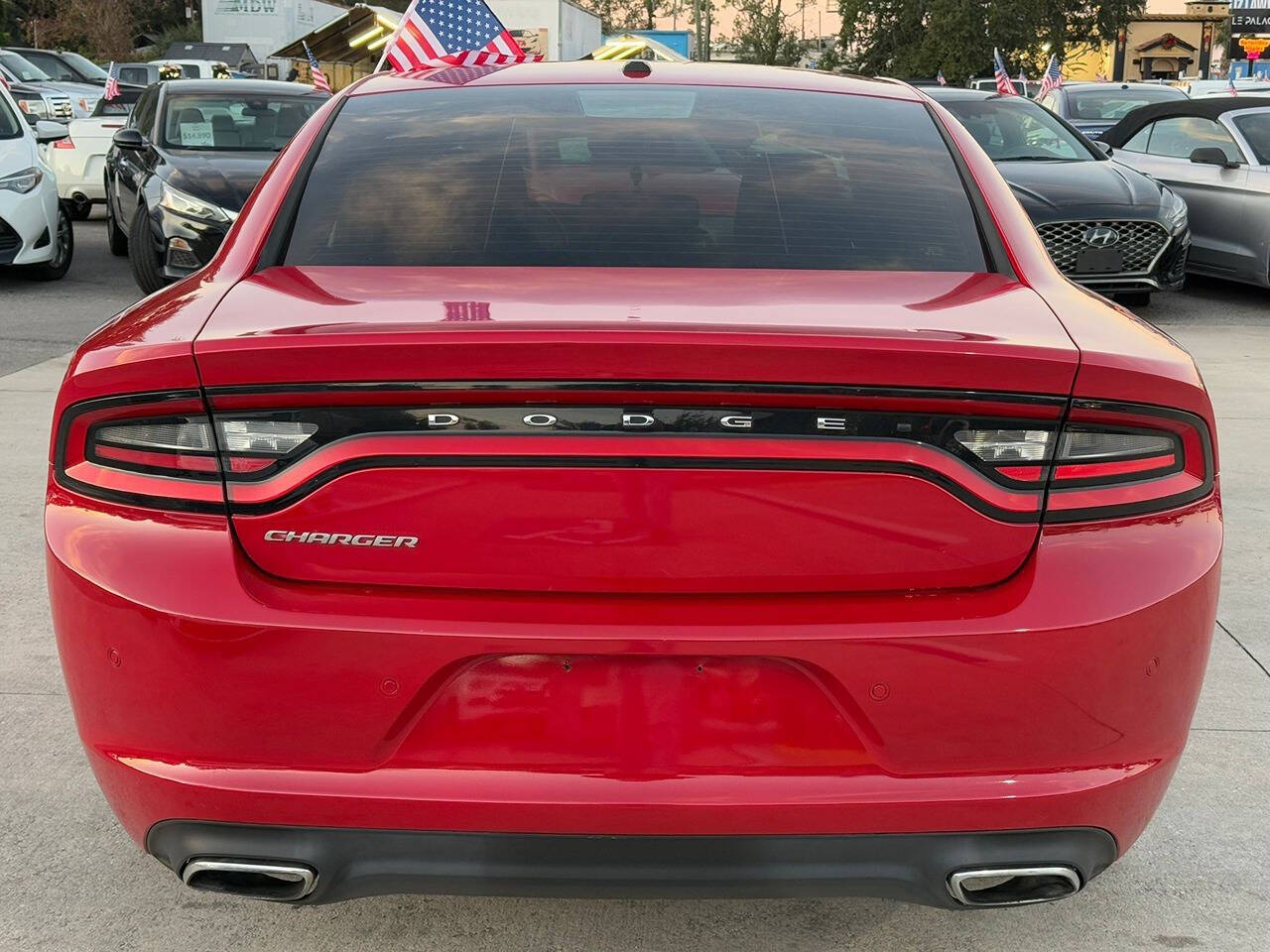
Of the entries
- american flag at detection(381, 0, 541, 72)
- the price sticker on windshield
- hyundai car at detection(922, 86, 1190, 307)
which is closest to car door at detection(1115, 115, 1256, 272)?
hyundai car at detection(922, 86, 1190, 307)

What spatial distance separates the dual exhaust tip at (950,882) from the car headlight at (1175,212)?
9187 millimetres

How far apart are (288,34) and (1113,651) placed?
46.6 metres

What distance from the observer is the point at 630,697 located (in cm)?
217

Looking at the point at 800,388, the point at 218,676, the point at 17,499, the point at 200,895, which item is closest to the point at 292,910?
A: the point at 200,895

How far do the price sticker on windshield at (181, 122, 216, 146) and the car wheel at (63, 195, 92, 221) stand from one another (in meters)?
5.39

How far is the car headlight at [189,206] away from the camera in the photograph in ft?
33.2

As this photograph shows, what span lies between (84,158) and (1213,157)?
11440 millimetres

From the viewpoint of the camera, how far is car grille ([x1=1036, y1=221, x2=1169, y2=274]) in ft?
34.0

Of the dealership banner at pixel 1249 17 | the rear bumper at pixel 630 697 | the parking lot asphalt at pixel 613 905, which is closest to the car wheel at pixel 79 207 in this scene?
the parking lot asphalt at pixel 613 905

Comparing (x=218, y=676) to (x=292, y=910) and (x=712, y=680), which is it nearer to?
(x=712, y=680)

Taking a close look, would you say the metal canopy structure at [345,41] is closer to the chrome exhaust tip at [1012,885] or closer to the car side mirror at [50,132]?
the car side mirror at [50,132]

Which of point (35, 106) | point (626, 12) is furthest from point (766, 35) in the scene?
point (35, 106)

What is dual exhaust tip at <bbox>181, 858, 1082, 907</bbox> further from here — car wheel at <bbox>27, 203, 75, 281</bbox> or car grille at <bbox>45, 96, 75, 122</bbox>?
car grille at <bbox>45, 96, 75, 122</bbox>

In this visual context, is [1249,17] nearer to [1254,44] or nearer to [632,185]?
[1254,44]
